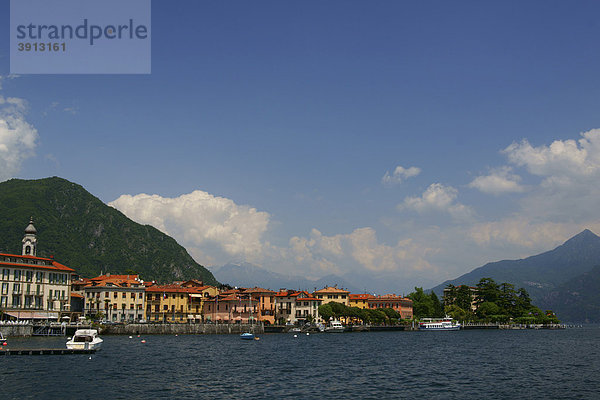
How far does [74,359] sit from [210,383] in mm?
26792

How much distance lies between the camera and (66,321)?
128 metres

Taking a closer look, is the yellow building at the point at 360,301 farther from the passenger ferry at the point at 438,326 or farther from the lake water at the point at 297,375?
the lake water at the point at 297,375

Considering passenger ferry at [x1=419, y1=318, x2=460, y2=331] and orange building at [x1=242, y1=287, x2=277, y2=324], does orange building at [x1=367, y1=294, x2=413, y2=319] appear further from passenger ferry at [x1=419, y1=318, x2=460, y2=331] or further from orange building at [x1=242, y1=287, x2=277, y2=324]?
orange building at [x1=242, y1=287, x2=277, y2=324]

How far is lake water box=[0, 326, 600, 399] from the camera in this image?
4691cm

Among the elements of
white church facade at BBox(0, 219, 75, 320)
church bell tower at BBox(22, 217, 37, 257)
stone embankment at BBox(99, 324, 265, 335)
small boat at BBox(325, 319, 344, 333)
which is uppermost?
church bell tower at BBox(22, 217, 37, 257)

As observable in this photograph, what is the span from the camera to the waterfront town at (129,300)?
121312 mm

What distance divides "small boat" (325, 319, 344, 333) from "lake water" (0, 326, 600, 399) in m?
66.6

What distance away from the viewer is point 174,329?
13300 centimetres

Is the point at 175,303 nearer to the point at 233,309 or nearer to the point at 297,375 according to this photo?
the point at 233,309

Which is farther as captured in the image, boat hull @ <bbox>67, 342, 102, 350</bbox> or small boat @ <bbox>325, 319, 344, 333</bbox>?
small boat @ <bbox>325, 319, 344, 333</bbox>

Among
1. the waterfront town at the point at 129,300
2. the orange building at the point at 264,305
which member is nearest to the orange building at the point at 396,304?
the waterfront town at the point at 129,300

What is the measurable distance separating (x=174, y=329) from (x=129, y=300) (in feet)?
88.2

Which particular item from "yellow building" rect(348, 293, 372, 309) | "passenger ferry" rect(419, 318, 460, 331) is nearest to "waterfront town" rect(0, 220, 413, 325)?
"yellow building" rect(348, 293, 372, 309)

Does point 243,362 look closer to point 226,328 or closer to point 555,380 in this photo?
point 555,380
